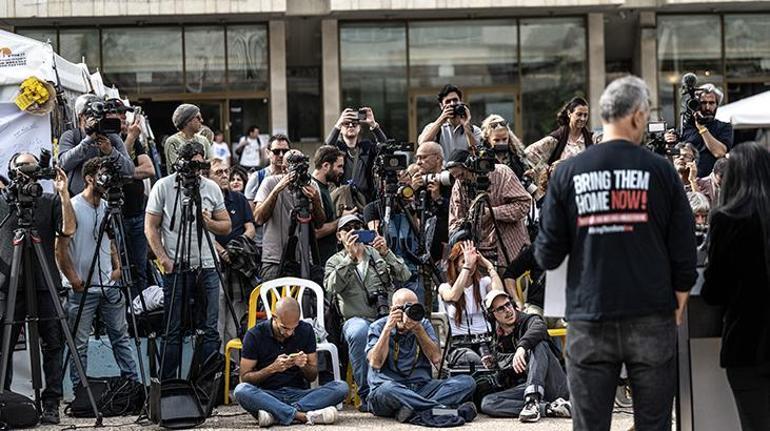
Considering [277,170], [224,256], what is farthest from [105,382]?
[277,170]

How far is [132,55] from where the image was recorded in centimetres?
2631

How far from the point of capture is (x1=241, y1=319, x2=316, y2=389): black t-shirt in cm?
1005

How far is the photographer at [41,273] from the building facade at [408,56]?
1565 cm

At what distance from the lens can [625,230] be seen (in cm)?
584

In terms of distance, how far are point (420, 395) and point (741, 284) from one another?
3.85 m

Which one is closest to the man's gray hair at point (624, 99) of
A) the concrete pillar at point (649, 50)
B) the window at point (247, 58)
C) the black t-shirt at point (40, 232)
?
the black t-shirt at point (40, 232)

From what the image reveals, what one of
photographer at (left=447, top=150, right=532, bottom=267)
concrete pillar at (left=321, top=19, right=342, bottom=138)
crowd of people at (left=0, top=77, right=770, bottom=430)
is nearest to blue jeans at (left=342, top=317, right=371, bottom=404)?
crowd of people at (left=0, top=77, right=770, bottom=430)

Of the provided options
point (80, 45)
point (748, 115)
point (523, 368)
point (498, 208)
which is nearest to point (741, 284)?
point (523, 368)

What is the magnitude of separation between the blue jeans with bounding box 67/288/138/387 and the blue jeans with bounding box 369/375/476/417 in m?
2.09

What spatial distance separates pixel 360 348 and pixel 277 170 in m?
2.58

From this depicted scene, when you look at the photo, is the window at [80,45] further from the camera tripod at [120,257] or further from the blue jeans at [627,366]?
the blue jeans at [627,366]

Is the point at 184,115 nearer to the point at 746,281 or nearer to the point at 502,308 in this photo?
the point at 502,308

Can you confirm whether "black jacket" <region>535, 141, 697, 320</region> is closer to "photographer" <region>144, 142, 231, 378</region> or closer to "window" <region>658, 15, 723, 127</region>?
"photographer" <region>144, 142, 231, 378</region>

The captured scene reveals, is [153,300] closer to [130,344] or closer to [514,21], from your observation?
[130,344]
